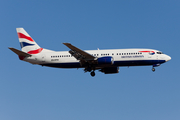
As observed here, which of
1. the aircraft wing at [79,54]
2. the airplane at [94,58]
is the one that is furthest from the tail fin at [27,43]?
the aircraft wing at [79,54]

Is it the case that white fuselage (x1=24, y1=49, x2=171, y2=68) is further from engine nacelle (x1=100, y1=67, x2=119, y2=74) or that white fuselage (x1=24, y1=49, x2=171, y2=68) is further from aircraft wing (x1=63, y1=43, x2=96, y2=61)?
engine nacelle (x1=100, y1=67, x2=119, y2=74)

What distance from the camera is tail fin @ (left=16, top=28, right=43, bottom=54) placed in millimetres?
59250

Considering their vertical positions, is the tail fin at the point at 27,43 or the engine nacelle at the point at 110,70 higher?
the tail fin at the point at 27,43

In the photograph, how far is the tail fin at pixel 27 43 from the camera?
5925 cm

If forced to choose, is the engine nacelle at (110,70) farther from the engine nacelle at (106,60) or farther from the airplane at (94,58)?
the engine nacelle at (106,60)

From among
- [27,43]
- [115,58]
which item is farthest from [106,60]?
[27,43]

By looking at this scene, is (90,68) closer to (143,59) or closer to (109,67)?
(109,67)

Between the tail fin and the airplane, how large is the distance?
0.61m

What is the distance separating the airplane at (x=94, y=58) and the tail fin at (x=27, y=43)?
611mm

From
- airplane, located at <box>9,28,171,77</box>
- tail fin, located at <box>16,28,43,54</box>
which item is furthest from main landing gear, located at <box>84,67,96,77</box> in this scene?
tail fin, located at <box>16,28,43,54</box>

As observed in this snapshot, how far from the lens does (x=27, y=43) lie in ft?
197

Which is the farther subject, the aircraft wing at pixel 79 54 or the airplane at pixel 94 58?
the airplane at pixel 94 58

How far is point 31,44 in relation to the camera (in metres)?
60.1

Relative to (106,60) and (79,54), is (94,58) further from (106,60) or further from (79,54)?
(79,54)
